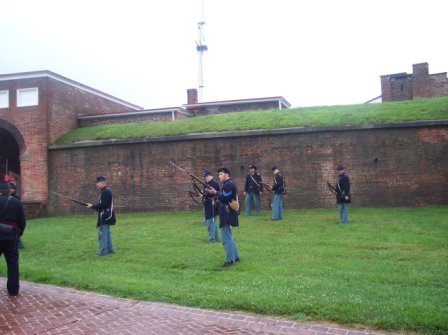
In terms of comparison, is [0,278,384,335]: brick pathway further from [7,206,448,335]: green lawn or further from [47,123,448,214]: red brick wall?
[47,123,448,214]: red brick wall

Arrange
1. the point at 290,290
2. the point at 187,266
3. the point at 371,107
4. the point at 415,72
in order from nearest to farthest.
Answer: the point at 290,290, the point at 187,266, the point at 371,107, the point at 415,72

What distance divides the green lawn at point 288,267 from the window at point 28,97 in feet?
30.2

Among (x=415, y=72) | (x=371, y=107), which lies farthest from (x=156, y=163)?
(x=415, y=72)

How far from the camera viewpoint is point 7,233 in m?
7.48

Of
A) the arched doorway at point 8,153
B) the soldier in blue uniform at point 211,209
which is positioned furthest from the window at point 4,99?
the soldier in blue uniform at point 211,209

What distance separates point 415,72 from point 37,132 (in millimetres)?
21138

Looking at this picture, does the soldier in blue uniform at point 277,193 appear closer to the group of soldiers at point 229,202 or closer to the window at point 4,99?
the group of soldiers at point 229,202

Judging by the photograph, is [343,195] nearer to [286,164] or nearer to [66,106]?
[286,164]

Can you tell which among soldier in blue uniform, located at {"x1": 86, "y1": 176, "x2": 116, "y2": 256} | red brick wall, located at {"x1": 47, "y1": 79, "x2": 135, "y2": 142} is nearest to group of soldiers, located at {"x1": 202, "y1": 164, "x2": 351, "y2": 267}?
soldier in blue uniform, located at {"x1": 86, "y1": 176, "x2": 116, "y2": 256}

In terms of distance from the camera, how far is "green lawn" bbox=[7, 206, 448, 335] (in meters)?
5.86

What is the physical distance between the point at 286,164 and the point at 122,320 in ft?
41.2

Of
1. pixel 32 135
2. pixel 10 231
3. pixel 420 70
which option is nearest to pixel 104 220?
pixel 10 231

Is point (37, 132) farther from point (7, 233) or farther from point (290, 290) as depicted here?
point (290, 290)

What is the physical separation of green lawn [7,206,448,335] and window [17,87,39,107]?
9.22 meters
